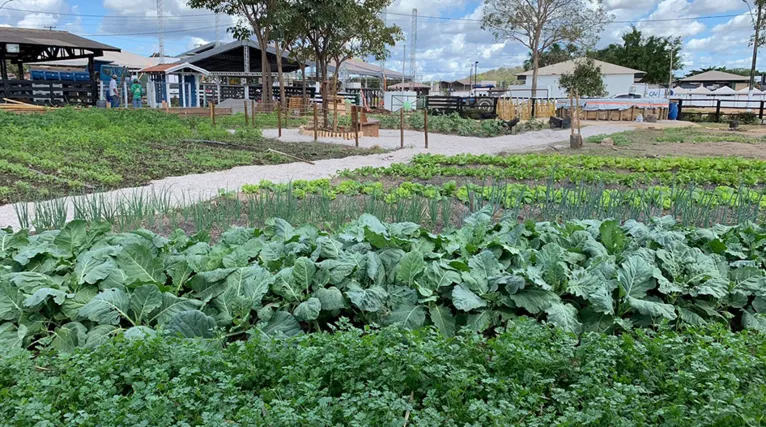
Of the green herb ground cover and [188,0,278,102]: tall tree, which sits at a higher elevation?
[188,0,278,102]: tall tree

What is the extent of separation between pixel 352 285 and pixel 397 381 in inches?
33.1

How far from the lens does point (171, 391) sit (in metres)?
2.19

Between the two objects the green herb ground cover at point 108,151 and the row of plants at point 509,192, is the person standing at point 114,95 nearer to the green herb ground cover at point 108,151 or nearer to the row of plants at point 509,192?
the green herb ground cover at point 108,151

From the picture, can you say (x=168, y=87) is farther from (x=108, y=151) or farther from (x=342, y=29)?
(x=108, y=151)

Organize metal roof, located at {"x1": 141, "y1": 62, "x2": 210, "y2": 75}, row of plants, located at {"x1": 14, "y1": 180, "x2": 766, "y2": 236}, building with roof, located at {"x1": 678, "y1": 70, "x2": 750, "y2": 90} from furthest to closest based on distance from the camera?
building with roof, located at {"x1": 678, "y1": 70, "x2": 750, "y2": 90} → metal roof, located at {"x1": 141, "y1": 62, "x2": 210, "y2": 75} → row of plants, located at {"x1": 14, "y1": 180, "x2": 766, "y2": 236}

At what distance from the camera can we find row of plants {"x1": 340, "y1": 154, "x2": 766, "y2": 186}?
872cm

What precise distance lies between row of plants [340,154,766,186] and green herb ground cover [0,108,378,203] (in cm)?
307

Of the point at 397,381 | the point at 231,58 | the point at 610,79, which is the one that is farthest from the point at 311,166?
the point at 610,79

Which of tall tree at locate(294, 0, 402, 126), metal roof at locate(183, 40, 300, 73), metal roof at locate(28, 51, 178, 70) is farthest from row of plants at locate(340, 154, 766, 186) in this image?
metal roof at locate(28, 51, 178, 70)

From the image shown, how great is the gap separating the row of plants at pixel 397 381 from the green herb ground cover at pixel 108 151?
5.28m

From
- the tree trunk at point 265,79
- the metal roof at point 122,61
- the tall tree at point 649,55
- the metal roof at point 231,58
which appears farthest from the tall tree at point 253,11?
the tall tree at point 649,55

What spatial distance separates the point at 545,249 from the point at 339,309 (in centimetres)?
124

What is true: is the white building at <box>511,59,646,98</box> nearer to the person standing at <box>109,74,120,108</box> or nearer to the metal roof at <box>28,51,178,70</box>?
the metal roof at <box>28,51,178,70</box>

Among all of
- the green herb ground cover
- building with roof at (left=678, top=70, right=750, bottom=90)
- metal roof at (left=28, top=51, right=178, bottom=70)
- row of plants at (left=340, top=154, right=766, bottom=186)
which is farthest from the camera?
building with roof at (left=678, top=70, right=750, bottom=90)
